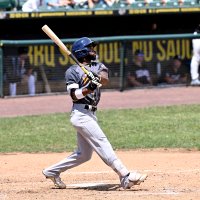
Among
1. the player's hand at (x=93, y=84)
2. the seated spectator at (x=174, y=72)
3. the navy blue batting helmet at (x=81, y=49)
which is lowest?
the seated spectator at (x=174, y=72)

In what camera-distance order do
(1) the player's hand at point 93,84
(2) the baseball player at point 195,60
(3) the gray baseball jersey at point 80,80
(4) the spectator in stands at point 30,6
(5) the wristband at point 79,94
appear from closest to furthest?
1. (1) the player's hand at point 93,84
2. (5) the wristband at point 79,94
3. (3) the gray baseball jersey at point 80,80
4. (2) the baseball player at point 195,60
5. (4) the spectator in stands at point 30,6

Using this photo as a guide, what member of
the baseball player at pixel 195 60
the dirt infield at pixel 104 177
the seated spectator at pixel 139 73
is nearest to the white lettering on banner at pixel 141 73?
the seated spectator at pixel 139 73

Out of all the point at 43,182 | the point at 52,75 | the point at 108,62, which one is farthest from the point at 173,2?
the point at 43,182

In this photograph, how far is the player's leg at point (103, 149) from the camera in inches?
181

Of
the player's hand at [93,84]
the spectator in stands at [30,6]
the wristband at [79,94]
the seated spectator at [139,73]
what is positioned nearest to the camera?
the player's hand at [93,84]

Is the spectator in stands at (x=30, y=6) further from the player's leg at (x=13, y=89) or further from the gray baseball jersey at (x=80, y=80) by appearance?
the gray baseball jersey at (x=80, y=80)

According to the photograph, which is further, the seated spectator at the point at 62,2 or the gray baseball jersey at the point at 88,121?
the seated spectator at the point at 62,2

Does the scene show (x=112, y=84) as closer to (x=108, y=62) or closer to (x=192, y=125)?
(x=108, y=62)

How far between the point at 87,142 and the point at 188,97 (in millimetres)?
7317

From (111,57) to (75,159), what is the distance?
7.97 m

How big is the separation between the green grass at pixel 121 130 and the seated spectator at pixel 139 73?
8.09 feet

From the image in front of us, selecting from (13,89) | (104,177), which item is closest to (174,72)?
(13,89)

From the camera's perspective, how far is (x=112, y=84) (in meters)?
12.7

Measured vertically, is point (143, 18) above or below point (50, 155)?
above
